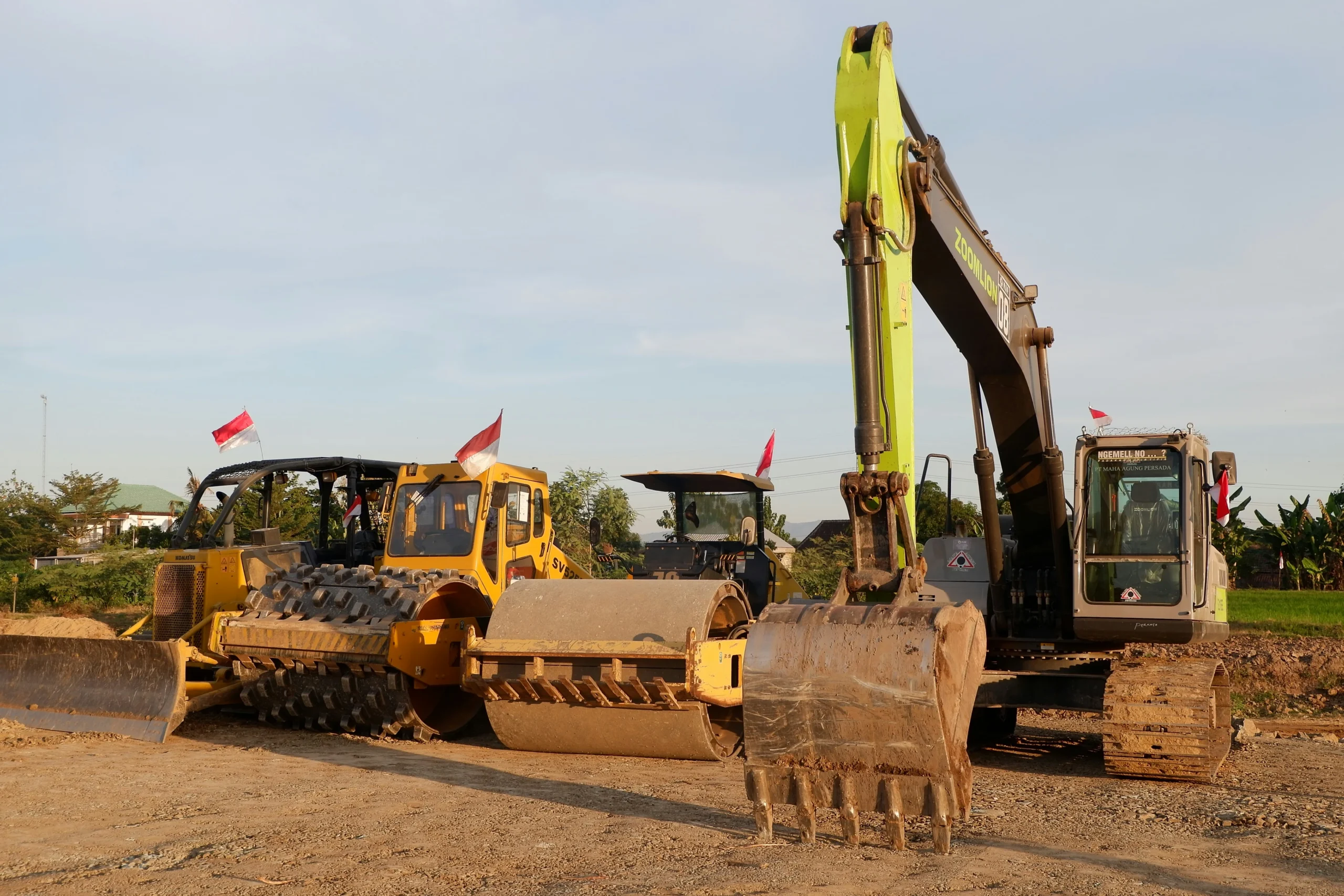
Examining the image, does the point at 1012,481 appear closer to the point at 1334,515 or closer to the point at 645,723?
the point at 645,723

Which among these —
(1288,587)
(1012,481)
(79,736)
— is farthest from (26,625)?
(1288,587)

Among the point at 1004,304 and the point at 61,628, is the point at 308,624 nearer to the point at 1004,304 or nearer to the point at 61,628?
the point at 1004,304

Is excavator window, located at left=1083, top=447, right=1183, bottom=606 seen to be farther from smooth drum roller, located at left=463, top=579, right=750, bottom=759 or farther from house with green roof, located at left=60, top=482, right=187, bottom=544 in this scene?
house with green roof, located at left=60, top=482, right=187, bottom=544

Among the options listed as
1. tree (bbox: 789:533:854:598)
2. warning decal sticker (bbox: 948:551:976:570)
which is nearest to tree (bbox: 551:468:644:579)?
tree (bbox: 789:533:854:598)

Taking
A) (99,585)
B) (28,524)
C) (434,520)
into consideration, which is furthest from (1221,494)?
(28,524)

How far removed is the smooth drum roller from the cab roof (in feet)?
15.0

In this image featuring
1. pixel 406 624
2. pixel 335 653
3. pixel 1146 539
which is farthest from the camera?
pixel 335 653

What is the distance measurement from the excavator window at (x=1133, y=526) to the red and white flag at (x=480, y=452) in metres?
5.06

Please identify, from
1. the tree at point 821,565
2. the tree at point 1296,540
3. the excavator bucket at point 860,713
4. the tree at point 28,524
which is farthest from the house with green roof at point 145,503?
the excavator bucket at point 860,713

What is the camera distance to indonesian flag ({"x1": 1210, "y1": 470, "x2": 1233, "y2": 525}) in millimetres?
8836

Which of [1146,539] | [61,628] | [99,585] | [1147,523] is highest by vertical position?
[1147,523]

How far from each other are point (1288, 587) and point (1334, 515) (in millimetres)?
2303

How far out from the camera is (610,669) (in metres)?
7.72

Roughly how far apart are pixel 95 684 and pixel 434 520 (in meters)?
3.09
